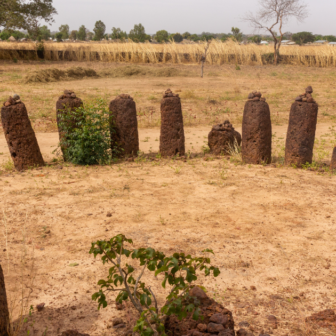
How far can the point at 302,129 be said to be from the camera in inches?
254

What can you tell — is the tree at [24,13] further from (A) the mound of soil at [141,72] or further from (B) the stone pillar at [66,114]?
(B) the stone pillar at [66,114]

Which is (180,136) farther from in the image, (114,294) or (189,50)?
(189,50)

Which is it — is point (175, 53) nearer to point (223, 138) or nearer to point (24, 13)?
point (24, 13)

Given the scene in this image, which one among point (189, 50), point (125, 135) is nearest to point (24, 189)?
point (125, 135)

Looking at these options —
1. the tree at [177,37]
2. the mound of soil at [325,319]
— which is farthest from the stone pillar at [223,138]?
the tree at [177,37]

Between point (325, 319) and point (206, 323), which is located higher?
point (206, 323)

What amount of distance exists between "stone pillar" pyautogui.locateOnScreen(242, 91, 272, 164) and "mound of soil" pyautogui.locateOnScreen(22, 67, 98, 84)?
11.7 meters

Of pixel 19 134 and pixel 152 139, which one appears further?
pixel 152 139

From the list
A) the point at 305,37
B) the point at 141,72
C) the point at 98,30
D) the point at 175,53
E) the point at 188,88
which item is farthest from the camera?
the point at 305,37

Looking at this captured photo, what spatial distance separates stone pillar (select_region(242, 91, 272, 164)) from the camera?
664cm

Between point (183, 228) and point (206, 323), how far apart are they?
1920mm

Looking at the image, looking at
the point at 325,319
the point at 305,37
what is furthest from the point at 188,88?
the point at 305,37

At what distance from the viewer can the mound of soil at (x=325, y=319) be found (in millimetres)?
2846

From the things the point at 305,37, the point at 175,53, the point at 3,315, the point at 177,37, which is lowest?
the point at 3,315
